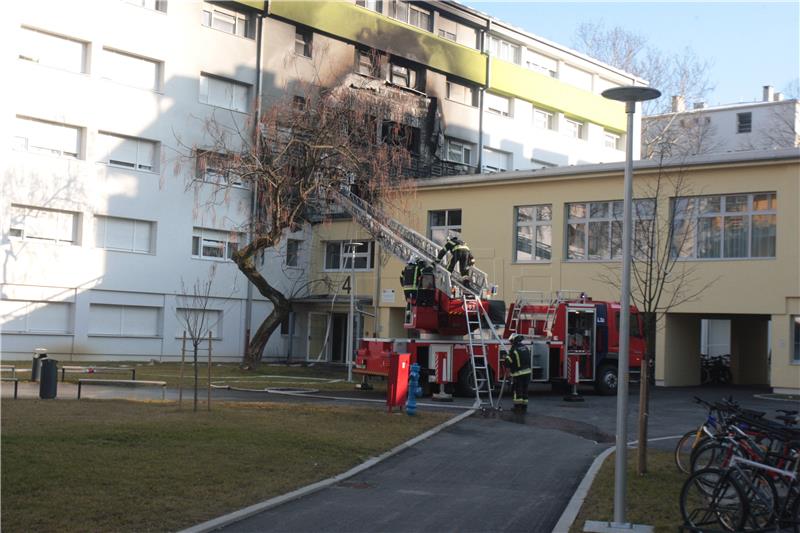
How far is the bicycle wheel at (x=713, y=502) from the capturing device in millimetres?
8461

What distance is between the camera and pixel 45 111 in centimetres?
3183

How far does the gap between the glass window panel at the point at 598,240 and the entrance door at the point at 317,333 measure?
42.3 feet

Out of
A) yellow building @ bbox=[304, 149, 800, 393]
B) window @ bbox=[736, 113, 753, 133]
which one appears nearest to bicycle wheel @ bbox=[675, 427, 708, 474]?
yellow building @ bbox=[304, 149, 800, 393]

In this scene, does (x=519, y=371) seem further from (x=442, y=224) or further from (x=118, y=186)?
(x=118, y=186)

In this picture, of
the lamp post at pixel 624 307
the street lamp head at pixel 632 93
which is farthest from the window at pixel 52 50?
the lamp post at pixel 624 307

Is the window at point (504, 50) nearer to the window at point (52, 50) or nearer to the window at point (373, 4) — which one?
the window at point (373, 4)

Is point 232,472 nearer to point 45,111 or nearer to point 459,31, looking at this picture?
point 45,111

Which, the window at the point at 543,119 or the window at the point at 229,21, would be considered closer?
the window at the point at 229,21

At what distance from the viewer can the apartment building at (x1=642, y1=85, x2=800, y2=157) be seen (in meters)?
55.8

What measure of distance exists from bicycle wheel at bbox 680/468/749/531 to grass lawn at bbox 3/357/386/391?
16.6 metres

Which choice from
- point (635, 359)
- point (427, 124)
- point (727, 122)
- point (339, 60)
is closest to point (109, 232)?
point (339, 60)

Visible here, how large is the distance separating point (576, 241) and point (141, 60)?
17.2 m

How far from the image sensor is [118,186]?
3400 cm

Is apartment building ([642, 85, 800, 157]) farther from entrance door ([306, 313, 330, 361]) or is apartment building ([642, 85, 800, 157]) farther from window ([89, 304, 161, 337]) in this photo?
window ([89, 304, 161, 337])
